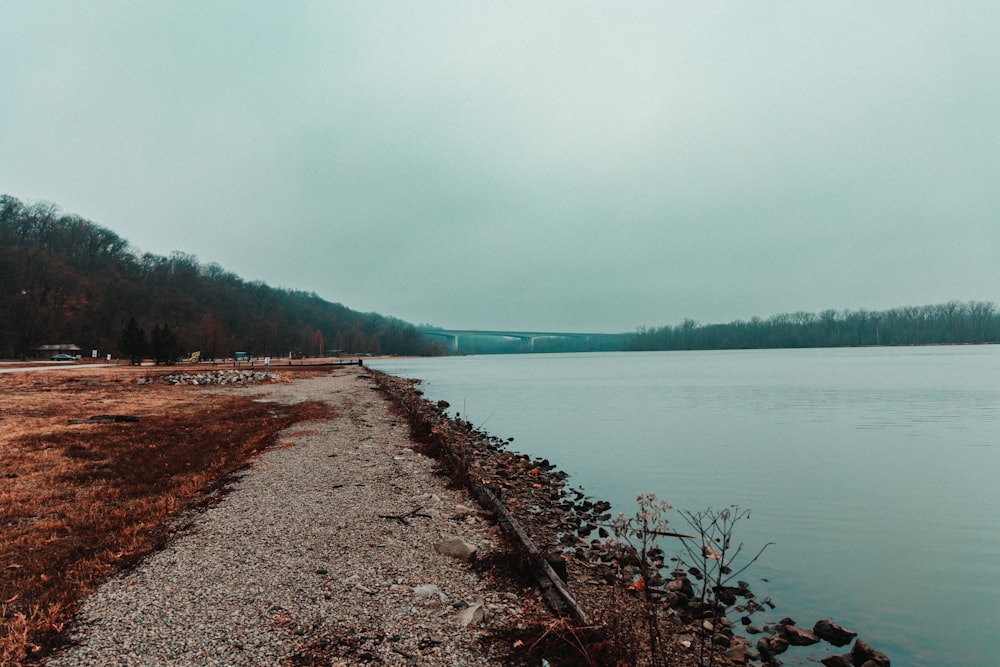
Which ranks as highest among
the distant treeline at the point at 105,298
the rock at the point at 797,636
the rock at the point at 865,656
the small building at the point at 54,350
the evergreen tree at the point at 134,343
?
the distant treeline at the point at 105,298

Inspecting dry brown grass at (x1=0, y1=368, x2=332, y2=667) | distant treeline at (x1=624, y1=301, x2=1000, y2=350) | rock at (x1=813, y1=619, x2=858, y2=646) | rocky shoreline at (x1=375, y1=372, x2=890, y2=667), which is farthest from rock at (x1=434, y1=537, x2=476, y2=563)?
distant treeline at (x1=624, y1=301, x2=1000, y2=350)

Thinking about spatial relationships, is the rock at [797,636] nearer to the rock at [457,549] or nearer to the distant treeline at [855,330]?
the rock at [457,549]

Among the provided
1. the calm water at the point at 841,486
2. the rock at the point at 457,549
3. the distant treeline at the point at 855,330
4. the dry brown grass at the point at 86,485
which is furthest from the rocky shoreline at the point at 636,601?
the distant treeline at the point at 855,330

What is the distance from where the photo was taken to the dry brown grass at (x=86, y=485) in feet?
16.3

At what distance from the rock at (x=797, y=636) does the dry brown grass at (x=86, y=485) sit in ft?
22.7

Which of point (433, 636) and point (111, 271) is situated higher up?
point (111, 271)

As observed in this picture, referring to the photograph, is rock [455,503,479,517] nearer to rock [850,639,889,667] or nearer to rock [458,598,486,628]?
rock [458,598,486,628]

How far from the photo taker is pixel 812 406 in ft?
89.0

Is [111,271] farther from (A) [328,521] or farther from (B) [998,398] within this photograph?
(B) [998,398]

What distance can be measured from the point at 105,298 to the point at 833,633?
10666 cm

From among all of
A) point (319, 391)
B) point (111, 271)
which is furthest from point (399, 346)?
point (319, 391)

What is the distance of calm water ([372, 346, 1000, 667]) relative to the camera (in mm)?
6645

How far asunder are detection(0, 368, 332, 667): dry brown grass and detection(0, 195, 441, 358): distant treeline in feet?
143

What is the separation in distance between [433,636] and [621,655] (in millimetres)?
1524
